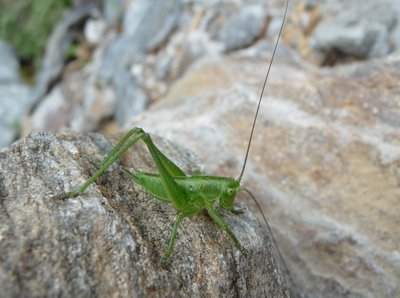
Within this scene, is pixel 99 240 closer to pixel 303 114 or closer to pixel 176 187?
pixel 176 187

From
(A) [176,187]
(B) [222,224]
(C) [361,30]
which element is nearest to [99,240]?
(A) [176,187]

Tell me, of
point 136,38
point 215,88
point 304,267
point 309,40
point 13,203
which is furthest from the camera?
point 136,38

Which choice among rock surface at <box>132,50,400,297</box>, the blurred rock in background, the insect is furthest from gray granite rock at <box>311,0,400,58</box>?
the insect

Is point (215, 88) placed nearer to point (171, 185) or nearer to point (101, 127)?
point (171, 185)

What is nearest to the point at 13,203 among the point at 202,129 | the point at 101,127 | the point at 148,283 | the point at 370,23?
the point at 148,283

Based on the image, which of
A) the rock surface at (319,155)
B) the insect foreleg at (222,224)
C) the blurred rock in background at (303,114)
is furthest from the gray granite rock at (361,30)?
the insect foreleg at (222,224)

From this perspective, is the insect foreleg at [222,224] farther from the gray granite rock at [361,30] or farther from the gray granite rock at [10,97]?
the gray granite rock at [10,97]
